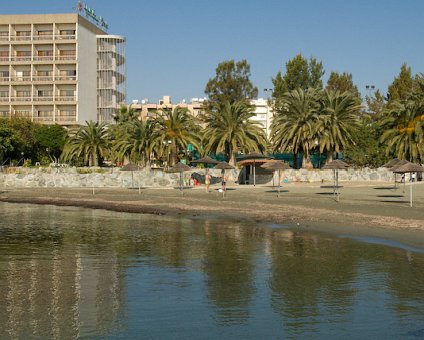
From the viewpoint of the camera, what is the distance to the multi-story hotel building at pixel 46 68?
92.1 m

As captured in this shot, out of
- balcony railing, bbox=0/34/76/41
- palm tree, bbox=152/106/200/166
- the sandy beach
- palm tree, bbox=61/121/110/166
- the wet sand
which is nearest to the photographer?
the wet sand

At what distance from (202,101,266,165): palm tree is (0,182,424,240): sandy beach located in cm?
748

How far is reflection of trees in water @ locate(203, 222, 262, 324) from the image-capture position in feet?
41.2

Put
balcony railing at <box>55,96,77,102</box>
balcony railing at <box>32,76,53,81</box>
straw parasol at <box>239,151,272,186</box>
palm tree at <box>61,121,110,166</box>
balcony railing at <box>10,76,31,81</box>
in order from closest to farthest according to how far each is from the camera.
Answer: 1. straw parasol at <box>239,151,272,186</box>
2. palm tree at <box>61,121,110,166</box>
3. balcony railing at <box>55,96,77,102</box>
4. balcony railing at <box>32,76,53,81</box>
5. balcony railing at <box>10,76,31,81</box>

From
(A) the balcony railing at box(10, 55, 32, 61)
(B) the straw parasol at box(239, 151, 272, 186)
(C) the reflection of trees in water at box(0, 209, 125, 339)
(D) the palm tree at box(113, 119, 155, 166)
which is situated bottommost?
(C) the reflection of trees in water at box(0, 209, 125, 339)

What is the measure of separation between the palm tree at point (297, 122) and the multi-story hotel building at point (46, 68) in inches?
1651

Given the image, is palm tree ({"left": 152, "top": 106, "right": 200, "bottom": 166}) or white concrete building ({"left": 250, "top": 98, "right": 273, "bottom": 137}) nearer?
palm tree ({"left": 152, "top": 106, "right": 200, "bottom": 166})

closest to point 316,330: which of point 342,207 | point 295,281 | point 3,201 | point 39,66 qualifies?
point 295,281

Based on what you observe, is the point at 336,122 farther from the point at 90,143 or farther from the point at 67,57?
the point at 67,57

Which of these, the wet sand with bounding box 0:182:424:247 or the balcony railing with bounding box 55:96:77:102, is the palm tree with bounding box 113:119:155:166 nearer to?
the wet sand with bounding box 0:182:424:247

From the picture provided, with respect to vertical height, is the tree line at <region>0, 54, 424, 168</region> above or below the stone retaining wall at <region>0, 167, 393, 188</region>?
above

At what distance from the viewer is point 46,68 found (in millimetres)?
93125

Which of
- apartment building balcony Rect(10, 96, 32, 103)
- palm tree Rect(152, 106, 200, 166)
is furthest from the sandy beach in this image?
apartment building balcony Rect(10, 96, 32, 103)

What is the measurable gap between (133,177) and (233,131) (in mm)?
10713
